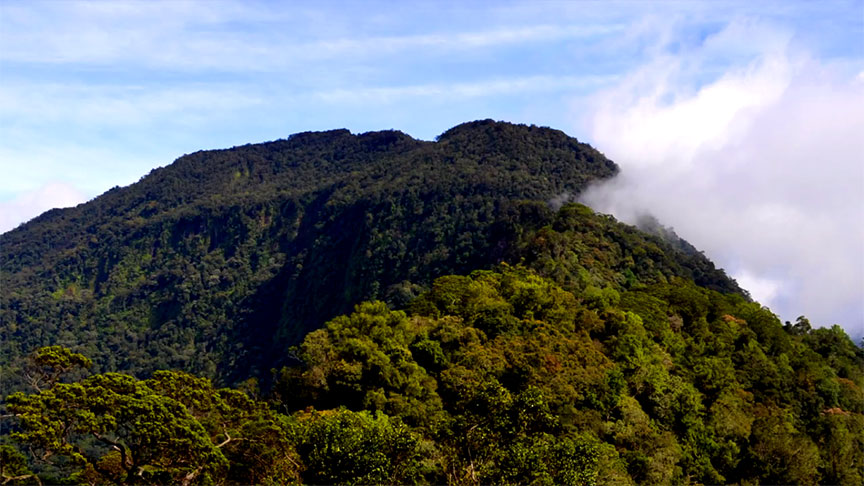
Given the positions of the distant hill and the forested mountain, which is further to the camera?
the distant hill

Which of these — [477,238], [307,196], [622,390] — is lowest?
[622,390]

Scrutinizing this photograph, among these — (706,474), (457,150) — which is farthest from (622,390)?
(457,150)

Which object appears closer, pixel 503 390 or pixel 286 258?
pixel 503 390

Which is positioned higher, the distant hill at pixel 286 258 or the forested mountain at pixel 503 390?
the distant hill at pixel 286 258

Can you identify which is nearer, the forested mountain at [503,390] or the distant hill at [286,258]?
the forested mountain at [503,390]

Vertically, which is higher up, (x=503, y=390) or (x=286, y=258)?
(x=286, y=258)

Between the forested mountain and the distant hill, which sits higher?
the distant hill

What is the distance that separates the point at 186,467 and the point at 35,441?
11.0 ft

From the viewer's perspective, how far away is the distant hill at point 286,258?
122m

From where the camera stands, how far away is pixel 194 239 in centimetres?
18962

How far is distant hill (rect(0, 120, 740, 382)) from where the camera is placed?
399 ft

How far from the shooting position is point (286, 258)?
584 ft

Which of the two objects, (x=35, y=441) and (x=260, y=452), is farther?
(x=260, y=452)

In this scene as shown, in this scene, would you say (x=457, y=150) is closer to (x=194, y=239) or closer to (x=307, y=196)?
(x=307, y=196)
